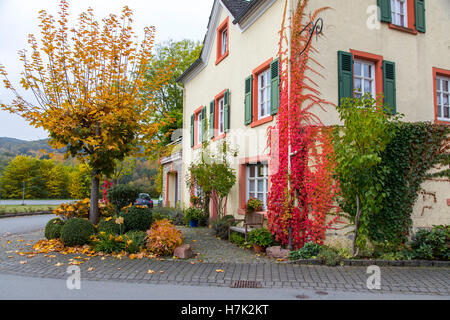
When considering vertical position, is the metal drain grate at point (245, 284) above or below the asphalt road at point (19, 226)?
above

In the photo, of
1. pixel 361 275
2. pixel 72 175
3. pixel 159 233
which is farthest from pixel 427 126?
pixel 72 175

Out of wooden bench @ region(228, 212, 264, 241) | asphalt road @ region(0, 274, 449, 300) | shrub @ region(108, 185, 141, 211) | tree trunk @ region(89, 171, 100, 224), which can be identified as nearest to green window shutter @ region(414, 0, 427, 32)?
wooden bench @ region(228, 212, 264, 241)

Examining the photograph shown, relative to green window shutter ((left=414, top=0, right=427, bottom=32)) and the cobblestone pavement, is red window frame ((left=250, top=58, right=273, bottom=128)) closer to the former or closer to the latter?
the cobblestone pavement

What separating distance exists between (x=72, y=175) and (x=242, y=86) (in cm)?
3742

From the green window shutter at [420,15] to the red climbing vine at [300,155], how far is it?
3.19 m

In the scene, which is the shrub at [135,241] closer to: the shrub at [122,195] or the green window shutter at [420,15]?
the shrub at [122,195]

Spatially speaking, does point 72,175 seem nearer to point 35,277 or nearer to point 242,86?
point 242,86

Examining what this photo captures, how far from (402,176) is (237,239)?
171 inches

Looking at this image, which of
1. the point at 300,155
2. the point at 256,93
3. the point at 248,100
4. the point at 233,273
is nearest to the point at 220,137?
the point at 248,100

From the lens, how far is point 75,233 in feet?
28.0

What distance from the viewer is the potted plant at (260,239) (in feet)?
27.4

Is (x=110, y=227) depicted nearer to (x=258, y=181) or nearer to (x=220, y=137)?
(x=258, y=181)

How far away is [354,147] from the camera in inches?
279

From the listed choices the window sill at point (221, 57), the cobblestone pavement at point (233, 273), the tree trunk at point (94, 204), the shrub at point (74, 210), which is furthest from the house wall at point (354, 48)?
the shrub at point (74, 210)
